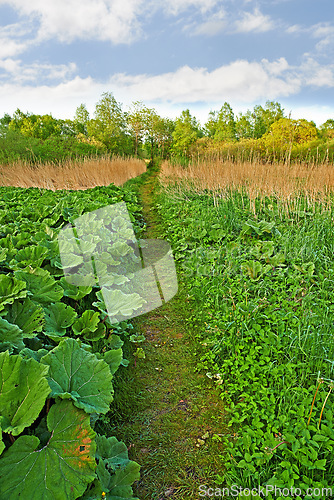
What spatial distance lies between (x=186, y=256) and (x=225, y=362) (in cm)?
274

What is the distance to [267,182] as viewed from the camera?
6.46m

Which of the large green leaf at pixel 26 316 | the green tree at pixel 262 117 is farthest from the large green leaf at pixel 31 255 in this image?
the green tree at pixel 262 117

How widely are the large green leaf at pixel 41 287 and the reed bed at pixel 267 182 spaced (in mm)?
4546

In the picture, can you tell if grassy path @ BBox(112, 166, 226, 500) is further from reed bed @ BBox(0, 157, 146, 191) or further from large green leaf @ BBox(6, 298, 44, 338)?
reed bed @ BBox(0, 157, 146, 191)

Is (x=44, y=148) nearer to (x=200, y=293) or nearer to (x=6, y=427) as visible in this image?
(x=200, y=293)

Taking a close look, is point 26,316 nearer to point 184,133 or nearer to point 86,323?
point 86,323

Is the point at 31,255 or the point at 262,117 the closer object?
the point at 31,255

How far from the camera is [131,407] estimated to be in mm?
2355

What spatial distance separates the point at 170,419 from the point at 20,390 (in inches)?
58.4

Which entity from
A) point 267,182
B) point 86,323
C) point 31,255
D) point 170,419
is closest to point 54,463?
point 86,323

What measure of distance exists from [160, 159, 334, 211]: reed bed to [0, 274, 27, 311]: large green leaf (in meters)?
4.81

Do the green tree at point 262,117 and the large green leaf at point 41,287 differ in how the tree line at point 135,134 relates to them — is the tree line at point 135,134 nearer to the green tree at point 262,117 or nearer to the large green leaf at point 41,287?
the green tree at point 262,117

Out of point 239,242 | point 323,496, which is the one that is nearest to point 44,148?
point 239,242

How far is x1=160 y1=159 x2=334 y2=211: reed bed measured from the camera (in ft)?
19.2
